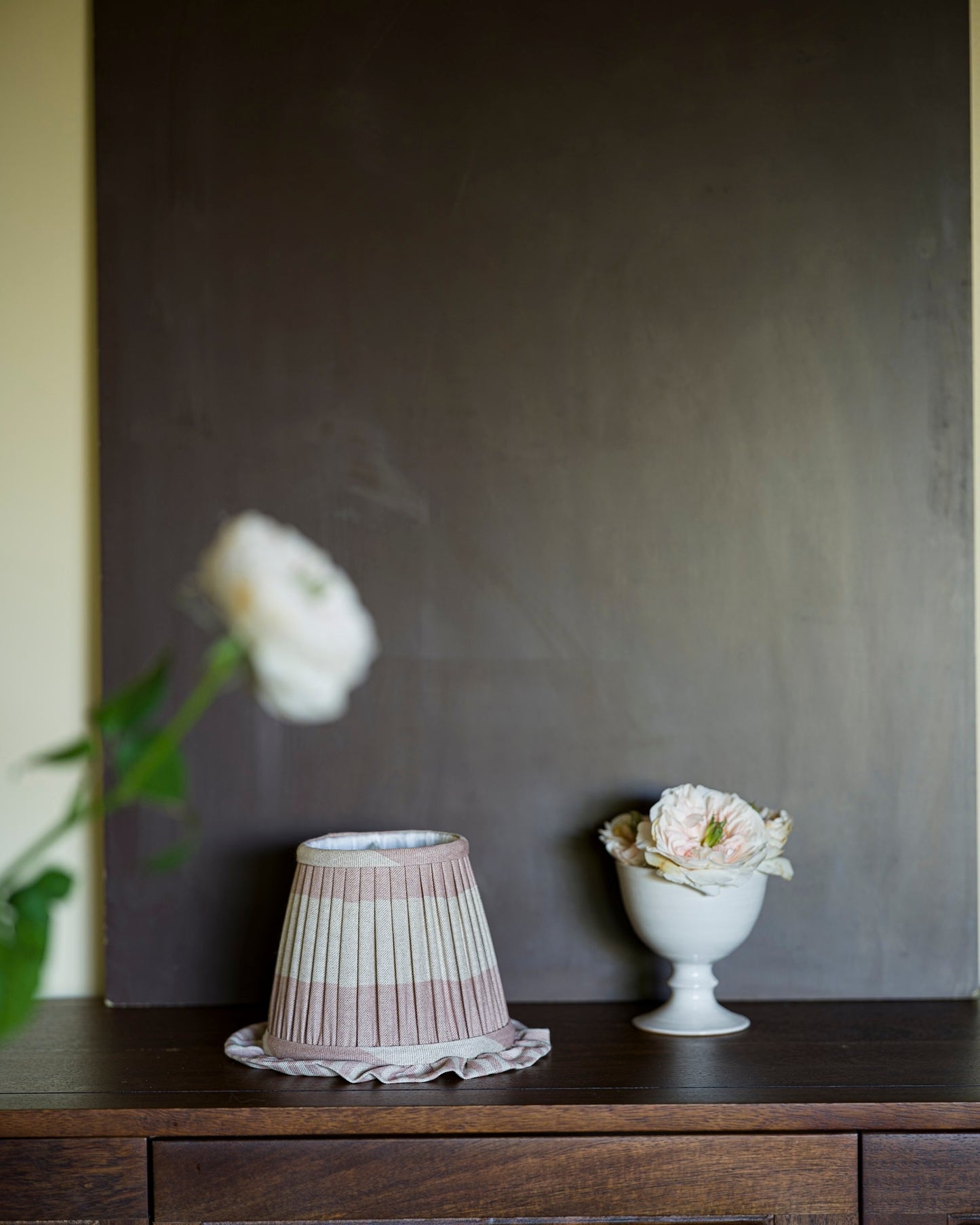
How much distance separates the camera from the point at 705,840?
4.15 ft

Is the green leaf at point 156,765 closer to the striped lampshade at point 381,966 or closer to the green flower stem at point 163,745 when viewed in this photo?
the green flower stem at point 163,745

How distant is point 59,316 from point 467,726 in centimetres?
72

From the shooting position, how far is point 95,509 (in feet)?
4.98

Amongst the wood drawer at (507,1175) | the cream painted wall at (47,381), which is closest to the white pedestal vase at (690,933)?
the wood drawer at (507,1175)

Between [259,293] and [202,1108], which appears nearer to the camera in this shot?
[202,1108]

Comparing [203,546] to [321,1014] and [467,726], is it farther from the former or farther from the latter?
[321,1014]

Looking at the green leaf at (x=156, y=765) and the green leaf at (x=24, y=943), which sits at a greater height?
the green leaf at (x=156, y=765)

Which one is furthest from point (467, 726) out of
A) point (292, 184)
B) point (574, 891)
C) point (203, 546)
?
point (292, 184)

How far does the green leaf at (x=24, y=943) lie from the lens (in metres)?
0.45

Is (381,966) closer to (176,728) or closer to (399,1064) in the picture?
(399,1064)

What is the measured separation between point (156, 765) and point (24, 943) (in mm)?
108

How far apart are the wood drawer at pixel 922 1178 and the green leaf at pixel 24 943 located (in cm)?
87

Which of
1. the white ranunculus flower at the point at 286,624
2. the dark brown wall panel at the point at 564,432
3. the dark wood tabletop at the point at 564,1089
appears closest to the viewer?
the white ranunculus flower at the point at 286,624

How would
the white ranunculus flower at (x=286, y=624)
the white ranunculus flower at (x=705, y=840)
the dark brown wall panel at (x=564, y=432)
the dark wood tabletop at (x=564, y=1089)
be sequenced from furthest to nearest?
the dark brown wall panel at (x=564, y=432)
the white ranunculus flower at (x=705, y=840)
the dark wood tabletop at (x=564, y=1089)
the white ranunculus flower at (x=286, y=624)
